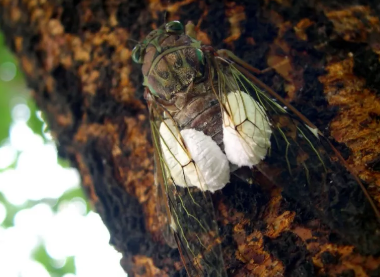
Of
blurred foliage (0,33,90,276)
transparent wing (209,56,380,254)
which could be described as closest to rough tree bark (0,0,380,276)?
transparent wing (209,56,380,254)

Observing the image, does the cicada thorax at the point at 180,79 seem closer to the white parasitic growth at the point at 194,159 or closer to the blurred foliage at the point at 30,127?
the white parasitic growth at the point at 194,159

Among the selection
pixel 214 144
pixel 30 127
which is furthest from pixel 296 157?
pixel 30 127

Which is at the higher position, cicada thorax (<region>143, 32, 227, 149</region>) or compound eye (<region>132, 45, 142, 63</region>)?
compound eye (<region>132, 45, 142, 63</region>)

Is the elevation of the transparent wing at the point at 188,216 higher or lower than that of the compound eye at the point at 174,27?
lower

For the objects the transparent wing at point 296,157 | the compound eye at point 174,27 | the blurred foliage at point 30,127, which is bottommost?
the transparent wing at point 296,157

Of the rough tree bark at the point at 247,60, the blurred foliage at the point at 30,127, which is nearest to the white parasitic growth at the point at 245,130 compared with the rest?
the rough tree bark at the point at 247,60

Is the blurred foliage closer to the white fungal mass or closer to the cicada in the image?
the cicada
